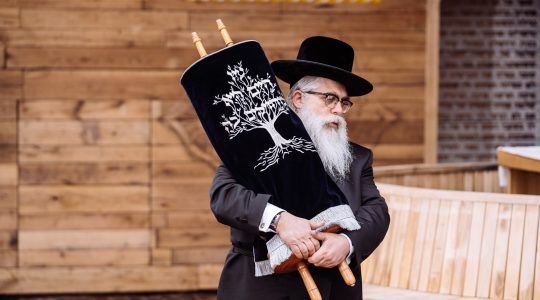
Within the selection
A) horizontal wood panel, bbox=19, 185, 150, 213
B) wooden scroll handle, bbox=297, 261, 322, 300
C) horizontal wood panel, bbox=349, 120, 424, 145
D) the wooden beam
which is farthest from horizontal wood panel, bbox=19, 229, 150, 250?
wooden scroll handle, bbox=297, 261, 322, 300

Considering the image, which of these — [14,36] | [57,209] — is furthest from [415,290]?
[14,36]

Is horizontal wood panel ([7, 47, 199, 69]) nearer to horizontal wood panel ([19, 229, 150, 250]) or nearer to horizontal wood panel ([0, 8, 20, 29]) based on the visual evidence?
horizontal wood panel ([0, 8, 20, 29])

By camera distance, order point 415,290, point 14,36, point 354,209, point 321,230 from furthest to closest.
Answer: point 14,36, point 415,290, point 354,209, point 321,230

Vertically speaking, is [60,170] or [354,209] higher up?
[354,209]

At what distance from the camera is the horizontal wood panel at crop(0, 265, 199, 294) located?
23.2 feet

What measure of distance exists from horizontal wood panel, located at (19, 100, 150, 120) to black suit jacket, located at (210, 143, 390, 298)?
3.94 metres

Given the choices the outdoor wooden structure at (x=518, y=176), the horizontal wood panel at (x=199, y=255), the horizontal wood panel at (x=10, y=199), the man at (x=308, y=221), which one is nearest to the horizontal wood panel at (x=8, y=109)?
the horizontal wood panel at (x=10, y=199)

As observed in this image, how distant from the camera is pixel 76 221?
23.2ft

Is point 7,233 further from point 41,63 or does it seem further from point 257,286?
point 257,286

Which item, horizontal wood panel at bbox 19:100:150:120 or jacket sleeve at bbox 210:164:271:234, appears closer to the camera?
jacket sleeve at bbox 210:164:271:234

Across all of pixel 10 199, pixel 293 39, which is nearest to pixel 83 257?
pixel 10 199

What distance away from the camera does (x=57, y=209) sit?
7066 mm

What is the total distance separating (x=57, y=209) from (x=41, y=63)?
3.52ft

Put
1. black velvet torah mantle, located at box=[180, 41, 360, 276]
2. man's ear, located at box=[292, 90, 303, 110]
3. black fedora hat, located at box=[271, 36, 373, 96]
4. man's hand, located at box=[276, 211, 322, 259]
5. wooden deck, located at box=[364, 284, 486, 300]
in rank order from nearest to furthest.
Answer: man's hand, located at box=[276, 211, 322, 259] → black velvet torah mantle, located at box=[180, 41, 360, 276] → black fedora hat, located at box=[271, 36, 373, 96] → man's ear, located at box=[292, 90, 303, 110] → wooden deck, located at box=[364, 284, 486, 300]
